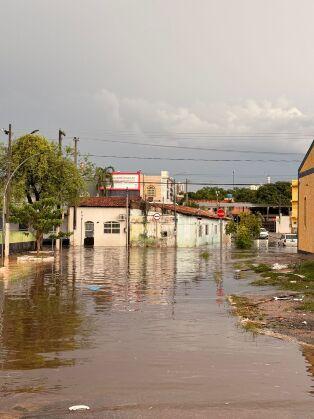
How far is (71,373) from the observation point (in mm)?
8727

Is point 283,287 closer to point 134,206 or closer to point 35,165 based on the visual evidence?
point 35,165

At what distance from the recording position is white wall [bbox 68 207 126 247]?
206ft

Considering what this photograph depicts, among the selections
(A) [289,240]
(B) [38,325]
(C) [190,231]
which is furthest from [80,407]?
(A) [289,240]

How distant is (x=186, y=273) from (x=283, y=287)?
26.2 ft

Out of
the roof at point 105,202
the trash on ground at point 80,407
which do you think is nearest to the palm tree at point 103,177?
the roof at point 105,202

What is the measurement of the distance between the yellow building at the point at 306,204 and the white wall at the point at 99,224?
20.7 m

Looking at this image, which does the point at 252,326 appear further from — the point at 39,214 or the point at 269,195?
the point at 269,195

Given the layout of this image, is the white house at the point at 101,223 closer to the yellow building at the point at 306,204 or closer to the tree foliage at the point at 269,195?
the yellow building at the point at 306,204

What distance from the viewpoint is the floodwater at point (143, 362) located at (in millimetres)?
7152

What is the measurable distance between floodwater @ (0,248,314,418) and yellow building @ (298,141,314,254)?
26.8 meters

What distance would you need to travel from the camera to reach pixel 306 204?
45.5 m

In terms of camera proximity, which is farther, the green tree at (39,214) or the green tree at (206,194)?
the green tree at (206,194)

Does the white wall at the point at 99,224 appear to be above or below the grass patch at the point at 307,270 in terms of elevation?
above

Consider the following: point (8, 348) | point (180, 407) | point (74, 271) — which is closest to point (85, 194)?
point (74, 271)
